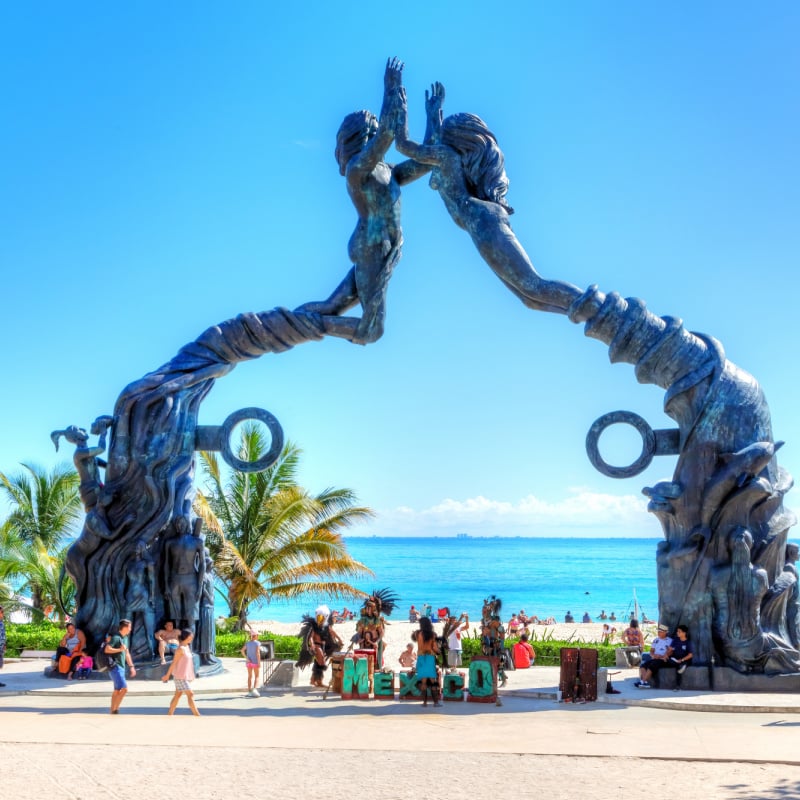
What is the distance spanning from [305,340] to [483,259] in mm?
3370

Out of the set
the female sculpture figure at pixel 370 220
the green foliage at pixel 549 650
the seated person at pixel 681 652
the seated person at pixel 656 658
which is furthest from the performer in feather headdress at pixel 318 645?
the green foliage at pixel 549 650

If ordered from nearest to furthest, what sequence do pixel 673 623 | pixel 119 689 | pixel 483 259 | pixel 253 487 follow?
pixel 119 689 → pixel 673 623 → pixel 483 259 → pixel 253 487

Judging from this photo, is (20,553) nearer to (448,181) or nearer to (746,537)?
(448,181)

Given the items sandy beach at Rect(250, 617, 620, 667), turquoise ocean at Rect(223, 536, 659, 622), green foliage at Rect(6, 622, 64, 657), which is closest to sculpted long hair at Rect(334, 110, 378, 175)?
green foliage at Rect(6, 622, 64, 657)

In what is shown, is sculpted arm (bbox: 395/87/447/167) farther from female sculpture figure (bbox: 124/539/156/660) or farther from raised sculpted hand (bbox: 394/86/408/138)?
female sculpture figure (bbox: 124/539/156/660)

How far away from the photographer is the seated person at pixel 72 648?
15.2 m

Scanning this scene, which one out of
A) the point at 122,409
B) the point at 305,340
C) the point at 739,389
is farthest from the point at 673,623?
the point at 122,409

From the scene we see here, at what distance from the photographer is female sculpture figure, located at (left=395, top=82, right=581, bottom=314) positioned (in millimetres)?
15273

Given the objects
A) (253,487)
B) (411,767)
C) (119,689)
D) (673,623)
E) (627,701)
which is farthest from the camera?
(253,487)

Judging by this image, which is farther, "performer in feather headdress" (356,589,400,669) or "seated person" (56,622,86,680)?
"seated person" (56,622,86,680)

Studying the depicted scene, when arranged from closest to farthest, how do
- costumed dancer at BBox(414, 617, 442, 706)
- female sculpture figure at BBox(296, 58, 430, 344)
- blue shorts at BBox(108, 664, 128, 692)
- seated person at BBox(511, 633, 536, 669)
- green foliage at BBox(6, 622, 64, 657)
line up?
blue shorts at BBox(108, 664, 128, 692)
costumed dancer at BBox(414, 617, 442, 706)
female sculpture figure at BBox(296, 58, 430, 344)
seated person at BBox(511, 633, 536, 669)
green foliage at BBox(6, 622, 64, 657)

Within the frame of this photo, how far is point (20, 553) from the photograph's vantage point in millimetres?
25750

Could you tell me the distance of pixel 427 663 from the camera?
13078 millimetres

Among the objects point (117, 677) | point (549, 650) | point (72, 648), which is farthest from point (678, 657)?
point (72, 648)
